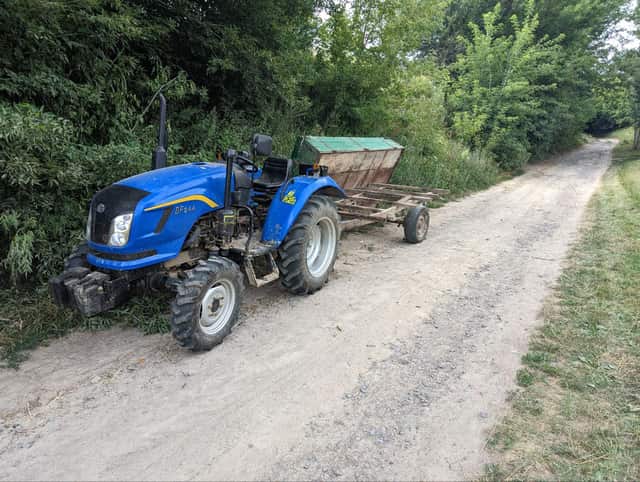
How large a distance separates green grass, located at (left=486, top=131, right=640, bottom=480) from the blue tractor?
2.07m

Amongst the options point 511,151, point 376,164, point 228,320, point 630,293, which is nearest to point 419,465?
point 228,320

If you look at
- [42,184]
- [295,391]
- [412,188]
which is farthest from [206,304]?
[412,188]

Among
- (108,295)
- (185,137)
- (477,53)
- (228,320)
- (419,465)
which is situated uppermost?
(477,53)

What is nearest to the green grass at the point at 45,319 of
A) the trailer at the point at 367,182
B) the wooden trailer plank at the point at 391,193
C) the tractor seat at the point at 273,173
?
the tractor seat at the point at 273,173

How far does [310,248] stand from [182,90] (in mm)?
2664

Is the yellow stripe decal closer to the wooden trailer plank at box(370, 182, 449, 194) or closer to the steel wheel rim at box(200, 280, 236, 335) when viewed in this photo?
the steel wheel rim at box(200, 280, 236, 335)

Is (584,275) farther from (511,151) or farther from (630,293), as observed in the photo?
(511,151)

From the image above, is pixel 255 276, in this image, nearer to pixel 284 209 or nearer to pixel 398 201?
pixel 284 209

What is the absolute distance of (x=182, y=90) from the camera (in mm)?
5344

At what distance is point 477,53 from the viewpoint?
17.0 metres

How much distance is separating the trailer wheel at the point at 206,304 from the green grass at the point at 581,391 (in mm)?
1999

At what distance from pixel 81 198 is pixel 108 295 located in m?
1.70

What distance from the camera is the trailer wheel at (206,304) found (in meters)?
2.97

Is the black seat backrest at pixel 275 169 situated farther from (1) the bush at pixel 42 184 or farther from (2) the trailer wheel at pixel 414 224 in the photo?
(2) the trailer wheel at pixel 414 224
